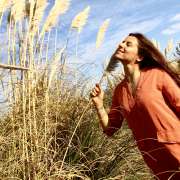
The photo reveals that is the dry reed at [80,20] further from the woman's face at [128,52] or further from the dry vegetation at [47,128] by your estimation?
the woman's face at [128,52]

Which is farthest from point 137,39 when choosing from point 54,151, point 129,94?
point 54,151

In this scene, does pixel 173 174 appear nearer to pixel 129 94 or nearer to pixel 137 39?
pixel 129 94

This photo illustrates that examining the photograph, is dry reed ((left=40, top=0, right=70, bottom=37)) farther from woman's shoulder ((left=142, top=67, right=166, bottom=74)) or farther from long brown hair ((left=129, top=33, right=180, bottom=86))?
woman's shoulder ((left=142, top=67, right=166, bottom=74))

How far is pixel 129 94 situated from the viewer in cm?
388

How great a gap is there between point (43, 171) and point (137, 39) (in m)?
1.15

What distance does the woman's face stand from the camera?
154 inches

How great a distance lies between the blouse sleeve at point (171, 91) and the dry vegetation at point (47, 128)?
0.74 metres

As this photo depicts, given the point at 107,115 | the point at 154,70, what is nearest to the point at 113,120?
the point at 107,115

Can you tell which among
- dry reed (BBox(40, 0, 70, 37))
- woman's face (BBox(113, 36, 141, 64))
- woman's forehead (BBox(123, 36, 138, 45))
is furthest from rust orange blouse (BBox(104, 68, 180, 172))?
dry reed (BBox(40, 0, 70, 37))

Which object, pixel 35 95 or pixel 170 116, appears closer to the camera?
pixel 170 116

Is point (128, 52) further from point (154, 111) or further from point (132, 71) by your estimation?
point (154, 111)

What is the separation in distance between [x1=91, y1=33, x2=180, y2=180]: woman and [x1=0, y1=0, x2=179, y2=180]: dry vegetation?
467mm

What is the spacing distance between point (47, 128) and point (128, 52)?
952mm

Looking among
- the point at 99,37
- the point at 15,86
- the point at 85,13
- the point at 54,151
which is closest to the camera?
the point at 54,151
